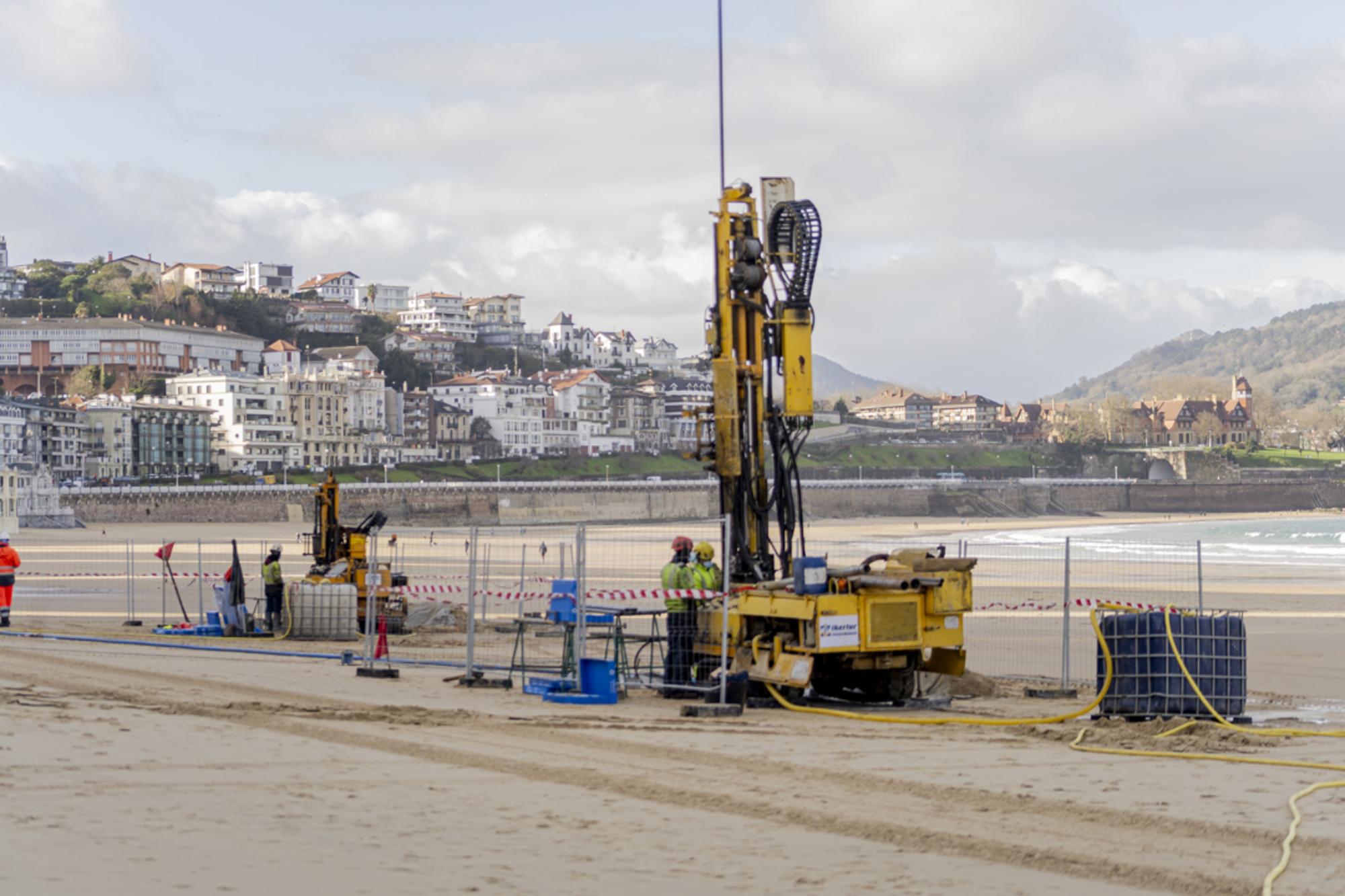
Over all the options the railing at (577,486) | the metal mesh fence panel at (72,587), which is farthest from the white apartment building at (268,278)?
the metal mesh fence panel at (72,587)

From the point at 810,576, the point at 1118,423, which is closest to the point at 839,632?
the point at 810,576

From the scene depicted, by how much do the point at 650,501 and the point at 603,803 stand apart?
94285mm

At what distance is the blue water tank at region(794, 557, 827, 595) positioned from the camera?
451 inches

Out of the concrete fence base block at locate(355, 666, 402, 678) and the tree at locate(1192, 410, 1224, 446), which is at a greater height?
the tree at locate(1192, 410, 1224, 446)

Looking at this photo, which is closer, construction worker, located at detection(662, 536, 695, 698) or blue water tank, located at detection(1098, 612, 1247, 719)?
blue water tank, located at detection(1098, 612, 1247, 719)

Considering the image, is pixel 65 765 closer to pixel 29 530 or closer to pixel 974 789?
pixel 974 789

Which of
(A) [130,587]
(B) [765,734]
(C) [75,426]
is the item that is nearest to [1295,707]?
(B) [765,734]

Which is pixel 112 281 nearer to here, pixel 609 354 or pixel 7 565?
pixel 609 354

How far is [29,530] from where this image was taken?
68750 mm

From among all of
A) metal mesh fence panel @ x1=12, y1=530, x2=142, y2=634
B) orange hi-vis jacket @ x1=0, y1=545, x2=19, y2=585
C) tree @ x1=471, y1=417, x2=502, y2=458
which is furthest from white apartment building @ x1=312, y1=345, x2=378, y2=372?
orange hi-vis jacket @ x1=0, y1=545, x2=19, y2=585

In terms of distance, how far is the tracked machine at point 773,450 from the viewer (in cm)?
1207

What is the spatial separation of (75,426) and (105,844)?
11002 cm

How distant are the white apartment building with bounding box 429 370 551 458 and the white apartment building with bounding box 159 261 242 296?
1441 inches

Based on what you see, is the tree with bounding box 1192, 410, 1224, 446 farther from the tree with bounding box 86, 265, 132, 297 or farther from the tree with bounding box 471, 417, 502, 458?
the tree with bounding box 86, 265, 132, 297
